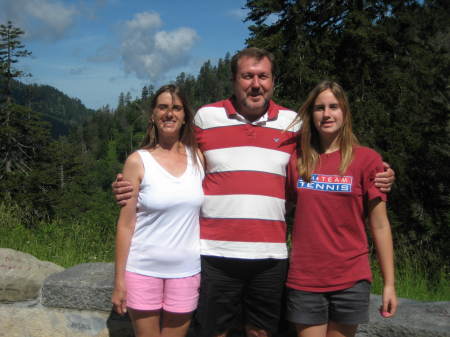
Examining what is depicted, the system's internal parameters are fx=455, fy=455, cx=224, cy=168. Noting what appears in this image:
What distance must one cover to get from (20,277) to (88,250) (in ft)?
5.05

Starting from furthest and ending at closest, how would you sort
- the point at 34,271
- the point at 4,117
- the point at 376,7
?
the point at 4,117
the point at 376,7
the point at 34,271

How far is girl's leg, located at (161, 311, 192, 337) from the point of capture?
7.41 ft

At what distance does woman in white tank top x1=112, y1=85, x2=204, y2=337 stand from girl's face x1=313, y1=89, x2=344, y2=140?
68 centimetres

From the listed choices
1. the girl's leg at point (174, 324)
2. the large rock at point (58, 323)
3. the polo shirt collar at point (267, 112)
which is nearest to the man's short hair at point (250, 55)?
the polo shirt collar at point (267, 112)

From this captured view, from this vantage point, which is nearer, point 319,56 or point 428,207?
point 428,207

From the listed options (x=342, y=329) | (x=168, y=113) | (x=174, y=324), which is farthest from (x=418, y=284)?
(x=168, y=113)

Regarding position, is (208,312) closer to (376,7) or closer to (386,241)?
(386,241)

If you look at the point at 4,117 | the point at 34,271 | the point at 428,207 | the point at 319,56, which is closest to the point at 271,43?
the point at 319,56

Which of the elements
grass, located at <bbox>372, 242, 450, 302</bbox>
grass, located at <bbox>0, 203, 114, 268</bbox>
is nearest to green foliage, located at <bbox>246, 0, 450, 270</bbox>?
grass, located at <bbox>372, 242, 450, 302</bbox>

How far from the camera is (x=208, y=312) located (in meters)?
2.30

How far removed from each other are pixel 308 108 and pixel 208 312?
1153mm

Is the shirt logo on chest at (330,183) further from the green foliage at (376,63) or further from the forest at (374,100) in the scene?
the green foliage at (376,63)

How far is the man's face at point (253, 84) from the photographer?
7.67ft

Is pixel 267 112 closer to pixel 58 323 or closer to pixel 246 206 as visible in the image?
Answer: pixel 246 206
